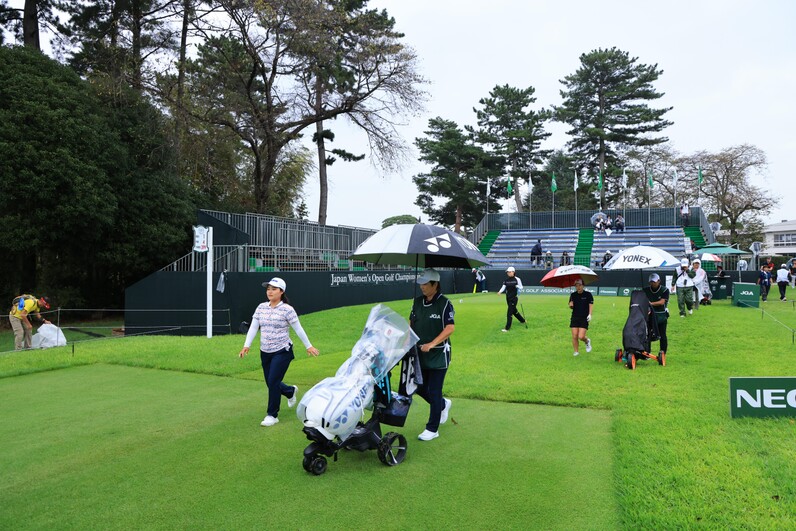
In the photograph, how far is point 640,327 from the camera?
9977 mm

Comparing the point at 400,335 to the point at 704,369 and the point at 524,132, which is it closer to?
the point at 704,369

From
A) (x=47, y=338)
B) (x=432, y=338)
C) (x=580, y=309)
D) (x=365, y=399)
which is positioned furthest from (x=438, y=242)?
(x=47, y=338)

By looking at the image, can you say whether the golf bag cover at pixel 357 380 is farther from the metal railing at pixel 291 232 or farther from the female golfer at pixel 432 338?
the metal railing at pixel 291 232

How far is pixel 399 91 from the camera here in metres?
26.7

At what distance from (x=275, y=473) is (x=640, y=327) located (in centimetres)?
762

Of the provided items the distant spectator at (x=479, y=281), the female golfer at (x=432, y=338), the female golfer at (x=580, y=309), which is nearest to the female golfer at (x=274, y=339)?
→ the female golfer at (x=432, y=338)

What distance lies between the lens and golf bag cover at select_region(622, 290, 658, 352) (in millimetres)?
9883

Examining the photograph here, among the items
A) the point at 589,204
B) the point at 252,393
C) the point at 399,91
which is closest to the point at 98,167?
the point at 399,91

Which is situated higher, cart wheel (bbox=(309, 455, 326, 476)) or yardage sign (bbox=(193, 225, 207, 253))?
yardage sign (bbox=(193, 225, 207, 253))

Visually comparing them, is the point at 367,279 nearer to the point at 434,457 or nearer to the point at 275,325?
the point at 275,325

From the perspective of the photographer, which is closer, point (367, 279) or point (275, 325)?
point (275, 325)

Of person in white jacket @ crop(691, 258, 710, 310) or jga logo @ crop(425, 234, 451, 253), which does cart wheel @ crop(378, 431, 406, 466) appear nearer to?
jga logo @ crop(425, 234, 451, 253)

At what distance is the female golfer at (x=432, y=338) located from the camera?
5.49m

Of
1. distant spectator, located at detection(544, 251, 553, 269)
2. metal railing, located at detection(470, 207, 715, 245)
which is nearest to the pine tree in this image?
metal railing, located at detection(470, 207, 715, 245)
